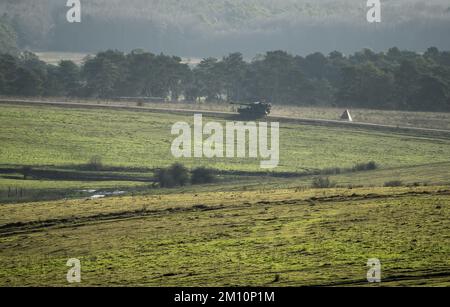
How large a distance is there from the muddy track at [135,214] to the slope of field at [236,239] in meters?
0.06

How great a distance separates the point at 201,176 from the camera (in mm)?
83812

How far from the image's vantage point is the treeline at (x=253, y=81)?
142875mm

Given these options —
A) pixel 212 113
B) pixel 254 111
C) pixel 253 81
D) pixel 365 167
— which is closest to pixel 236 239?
pixel 365 167

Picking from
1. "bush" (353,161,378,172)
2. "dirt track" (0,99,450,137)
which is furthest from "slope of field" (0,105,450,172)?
"bush" (353,161,378,172)

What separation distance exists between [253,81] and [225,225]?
379 feet

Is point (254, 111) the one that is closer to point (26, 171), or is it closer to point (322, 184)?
point (26, 171)

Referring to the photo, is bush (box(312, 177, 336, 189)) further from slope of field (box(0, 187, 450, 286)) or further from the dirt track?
the dirt track

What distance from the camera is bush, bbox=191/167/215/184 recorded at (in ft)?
274

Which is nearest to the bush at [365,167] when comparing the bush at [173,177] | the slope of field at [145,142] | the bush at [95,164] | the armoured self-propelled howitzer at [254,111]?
the slope of field at [145,142]

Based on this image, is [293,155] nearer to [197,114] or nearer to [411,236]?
[197,114]

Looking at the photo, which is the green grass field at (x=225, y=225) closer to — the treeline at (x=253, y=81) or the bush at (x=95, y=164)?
the bush at (x=95, y=164)

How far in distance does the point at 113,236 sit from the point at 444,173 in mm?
38011

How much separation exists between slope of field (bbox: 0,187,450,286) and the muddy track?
60 millimetres

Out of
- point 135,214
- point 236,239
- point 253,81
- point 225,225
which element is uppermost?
point 253,81
